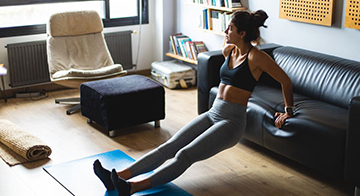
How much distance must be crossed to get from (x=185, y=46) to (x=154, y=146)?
6.61 ft

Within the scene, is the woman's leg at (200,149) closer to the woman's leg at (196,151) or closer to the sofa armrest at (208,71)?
the woman's leg at (196,151)

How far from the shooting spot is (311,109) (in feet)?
10.7

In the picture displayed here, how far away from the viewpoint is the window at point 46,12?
16.4ft

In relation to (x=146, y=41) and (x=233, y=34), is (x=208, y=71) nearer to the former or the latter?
(x=233, y=34)

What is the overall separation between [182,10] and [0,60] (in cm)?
212

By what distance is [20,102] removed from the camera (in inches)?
193

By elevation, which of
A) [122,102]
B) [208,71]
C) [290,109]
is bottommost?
[122,102]

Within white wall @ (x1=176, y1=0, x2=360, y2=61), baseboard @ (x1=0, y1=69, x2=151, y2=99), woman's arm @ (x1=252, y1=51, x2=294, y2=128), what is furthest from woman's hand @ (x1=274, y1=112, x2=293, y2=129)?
baseboard @ (x1=0, y1=69, x2=151, y2=99)

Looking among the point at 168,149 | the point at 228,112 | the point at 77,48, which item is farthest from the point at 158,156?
the point at 77,48

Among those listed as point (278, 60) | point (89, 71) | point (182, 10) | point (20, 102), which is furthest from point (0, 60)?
point (278, 60)

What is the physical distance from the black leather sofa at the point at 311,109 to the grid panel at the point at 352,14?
0.28 m

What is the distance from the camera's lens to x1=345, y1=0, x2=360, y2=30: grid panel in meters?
3.65

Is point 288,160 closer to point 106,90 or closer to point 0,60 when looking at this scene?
point 106,90

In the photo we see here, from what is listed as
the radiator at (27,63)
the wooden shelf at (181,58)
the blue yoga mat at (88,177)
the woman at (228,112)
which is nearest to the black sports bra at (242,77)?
the woman at (228,112)
